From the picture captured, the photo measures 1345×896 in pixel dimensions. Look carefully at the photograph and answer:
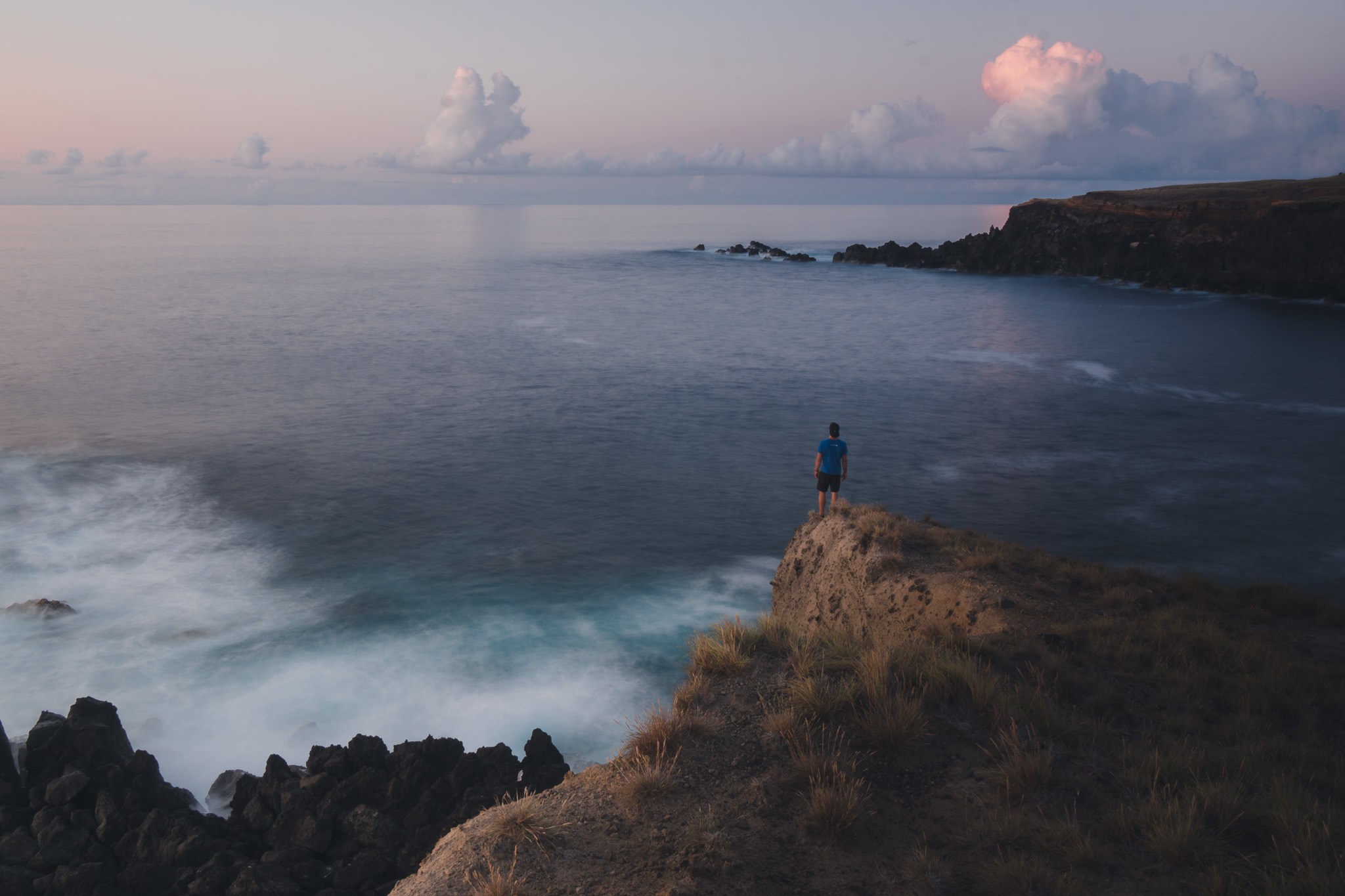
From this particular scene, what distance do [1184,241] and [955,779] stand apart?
8688cm

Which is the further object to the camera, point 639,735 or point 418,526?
point 418,526

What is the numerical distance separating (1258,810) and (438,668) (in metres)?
14.3

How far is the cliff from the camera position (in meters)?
6.62

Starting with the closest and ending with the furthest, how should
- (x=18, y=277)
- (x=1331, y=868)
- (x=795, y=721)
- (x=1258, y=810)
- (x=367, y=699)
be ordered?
(x=1331, y=868) < (x=1258, y=810) < (x=795, y=721) < (x=367, y=699) < (x=18, y=277)

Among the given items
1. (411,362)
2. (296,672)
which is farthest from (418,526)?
(411,362)

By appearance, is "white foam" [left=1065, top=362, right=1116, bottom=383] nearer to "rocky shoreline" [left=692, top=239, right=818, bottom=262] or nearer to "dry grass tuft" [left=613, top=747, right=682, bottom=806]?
"dry grass tuft" [left=613, top=747, right=682, bottom=806]

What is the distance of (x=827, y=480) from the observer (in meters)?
17.4

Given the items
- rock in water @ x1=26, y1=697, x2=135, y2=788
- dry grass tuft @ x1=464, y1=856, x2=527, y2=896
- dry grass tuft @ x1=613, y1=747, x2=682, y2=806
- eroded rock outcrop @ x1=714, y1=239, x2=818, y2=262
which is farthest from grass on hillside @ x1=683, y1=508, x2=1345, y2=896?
eroded rock outcrop @ x1=714, y1=239, x2=818, y2=262

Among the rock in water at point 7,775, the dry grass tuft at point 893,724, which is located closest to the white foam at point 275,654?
the rock in water at point 7,775

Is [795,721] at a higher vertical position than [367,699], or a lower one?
higher

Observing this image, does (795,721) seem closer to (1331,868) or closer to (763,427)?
(1331,868)

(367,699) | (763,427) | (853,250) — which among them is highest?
(853,250)

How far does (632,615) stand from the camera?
1969cm

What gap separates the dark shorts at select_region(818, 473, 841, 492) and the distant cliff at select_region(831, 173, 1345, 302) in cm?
6937
